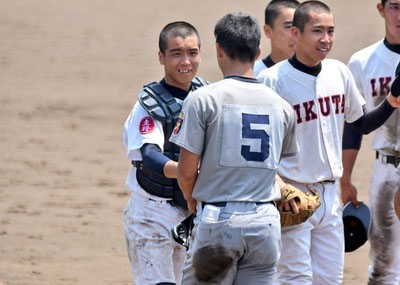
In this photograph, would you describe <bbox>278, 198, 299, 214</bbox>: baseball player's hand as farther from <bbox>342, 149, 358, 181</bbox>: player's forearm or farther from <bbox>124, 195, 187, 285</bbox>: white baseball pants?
<bbox>342, 149, 358, 181</bbox>: player's forearm

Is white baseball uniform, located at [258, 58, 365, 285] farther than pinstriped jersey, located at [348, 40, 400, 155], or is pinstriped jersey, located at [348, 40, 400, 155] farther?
pinstriped jersey, located at [348, 40, 400, 155]

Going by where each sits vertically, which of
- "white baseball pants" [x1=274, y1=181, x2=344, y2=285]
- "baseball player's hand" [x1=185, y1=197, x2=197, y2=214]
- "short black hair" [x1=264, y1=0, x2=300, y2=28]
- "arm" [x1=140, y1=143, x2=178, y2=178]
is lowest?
"white baseball pants" [x1=274, y1=181, x2=344, y2=285]

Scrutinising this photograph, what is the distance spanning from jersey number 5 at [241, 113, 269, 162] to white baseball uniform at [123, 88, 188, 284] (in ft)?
2.99

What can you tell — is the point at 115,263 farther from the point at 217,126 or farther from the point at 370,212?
the point at 217,126

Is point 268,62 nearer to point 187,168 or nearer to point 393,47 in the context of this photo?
point 393,47

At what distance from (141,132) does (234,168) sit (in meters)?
0.94

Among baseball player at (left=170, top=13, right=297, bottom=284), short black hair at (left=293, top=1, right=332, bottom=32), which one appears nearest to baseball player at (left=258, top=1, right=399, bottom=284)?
short black hair at (left=293, top=1, right=332, bottom=32)

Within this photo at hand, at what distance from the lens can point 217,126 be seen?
207 inches

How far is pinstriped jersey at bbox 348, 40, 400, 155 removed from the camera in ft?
24.3

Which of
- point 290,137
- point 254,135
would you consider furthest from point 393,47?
point 254,135

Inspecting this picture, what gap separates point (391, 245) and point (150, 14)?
11751 millimetres

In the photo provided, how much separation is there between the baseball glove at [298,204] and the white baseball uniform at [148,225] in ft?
2.10

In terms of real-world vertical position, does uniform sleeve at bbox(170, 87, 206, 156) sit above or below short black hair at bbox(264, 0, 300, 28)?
below

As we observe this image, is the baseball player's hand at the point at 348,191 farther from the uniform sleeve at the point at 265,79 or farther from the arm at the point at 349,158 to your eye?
the uniform sleeve at the point at 265,79
